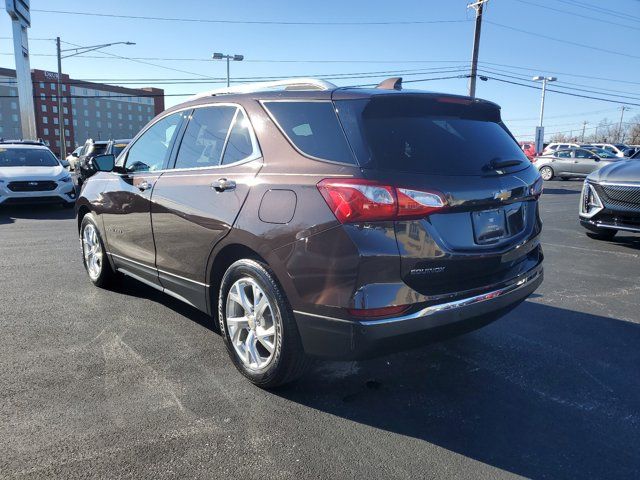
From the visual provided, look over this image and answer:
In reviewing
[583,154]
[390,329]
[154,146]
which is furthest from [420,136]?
[583,154]

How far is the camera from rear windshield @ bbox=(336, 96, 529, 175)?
2656 mm

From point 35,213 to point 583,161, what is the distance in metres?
24.5

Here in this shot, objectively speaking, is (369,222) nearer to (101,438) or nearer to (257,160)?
(257,160)

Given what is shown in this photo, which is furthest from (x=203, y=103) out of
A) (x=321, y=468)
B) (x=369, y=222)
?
(x=321, y=468)

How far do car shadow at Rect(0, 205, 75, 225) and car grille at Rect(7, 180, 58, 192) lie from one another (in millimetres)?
576

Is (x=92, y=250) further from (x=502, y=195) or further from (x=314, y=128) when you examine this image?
(x=502, y=195)

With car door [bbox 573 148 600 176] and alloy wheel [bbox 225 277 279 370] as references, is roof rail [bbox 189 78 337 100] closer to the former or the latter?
alloy wheel [bbox 225 277 279 370]

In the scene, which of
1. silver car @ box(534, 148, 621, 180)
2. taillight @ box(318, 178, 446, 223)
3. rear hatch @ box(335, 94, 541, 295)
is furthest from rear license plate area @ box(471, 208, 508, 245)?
silver car @ box(534, 148, 621, 180)

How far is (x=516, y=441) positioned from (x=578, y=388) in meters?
0.85

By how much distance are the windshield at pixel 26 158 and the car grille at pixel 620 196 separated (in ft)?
40.1

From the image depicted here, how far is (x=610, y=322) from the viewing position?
14.4 ft

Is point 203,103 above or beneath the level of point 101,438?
above

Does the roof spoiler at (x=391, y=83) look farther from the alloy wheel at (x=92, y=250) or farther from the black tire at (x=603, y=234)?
the black tire at (x=603, y=234)

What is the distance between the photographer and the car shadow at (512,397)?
2.51m
